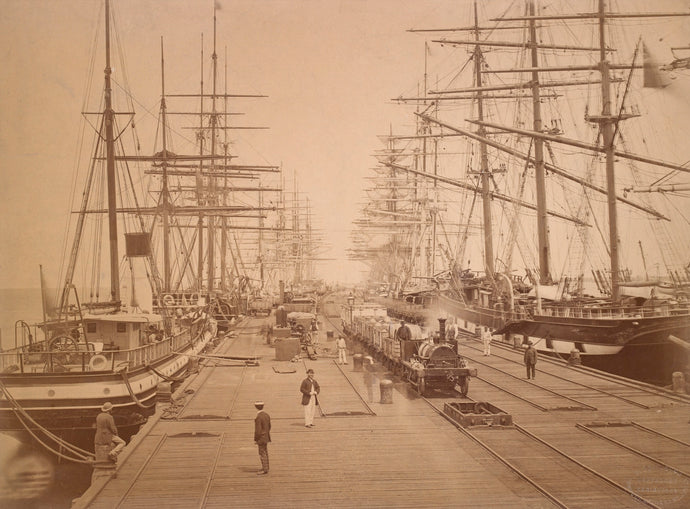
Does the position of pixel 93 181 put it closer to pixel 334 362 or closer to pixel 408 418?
pixel 334 362

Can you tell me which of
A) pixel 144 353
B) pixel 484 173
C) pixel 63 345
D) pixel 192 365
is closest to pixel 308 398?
pixel 144 353

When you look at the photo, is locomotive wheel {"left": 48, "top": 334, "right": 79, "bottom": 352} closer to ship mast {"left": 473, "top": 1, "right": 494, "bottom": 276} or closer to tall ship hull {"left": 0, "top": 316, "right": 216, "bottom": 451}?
tall ship hull {"left": 0, "top": 316, "right": 216, "bottom": 451}

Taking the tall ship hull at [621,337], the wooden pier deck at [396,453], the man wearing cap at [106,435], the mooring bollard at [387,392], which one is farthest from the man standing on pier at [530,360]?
the man wearing cap at [106,435]

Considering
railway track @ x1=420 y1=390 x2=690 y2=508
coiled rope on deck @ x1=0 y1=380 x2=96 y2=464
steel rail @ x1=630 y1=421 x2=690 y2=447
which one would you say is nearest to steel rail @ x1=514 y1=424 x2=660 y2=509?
railway track @ x1=420 y1=390 x2=690 y2=508

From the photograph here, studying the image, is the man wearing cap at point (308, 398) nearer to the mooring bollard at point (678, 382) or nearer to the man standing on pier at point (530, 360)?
the man standing on pier at point (530, 360)

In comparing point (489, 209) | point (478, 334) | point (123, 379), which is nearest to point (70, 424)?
point (123, 379)

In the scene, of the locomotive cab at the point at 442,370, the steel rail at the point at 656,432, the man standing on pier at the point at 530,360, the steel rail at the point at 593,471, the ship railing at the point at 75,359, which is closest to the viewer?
the steel rail at the point at 593,471
